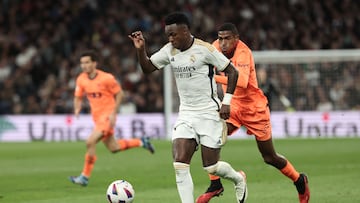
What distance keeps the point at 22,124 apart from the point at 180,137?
17.6m

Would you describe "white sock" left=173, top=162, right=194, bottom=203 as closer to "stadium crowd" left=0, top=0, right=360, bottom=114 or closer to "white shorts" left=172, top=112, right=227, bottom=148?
"white shorts" left=172, top=112, right=227, bottom=148

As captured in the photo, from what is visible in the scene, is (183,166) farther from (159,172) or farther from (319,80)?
(319,80)

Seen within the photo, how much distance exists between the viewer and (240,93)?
1093cm

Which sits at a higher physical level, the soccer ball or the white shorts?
the white shorts

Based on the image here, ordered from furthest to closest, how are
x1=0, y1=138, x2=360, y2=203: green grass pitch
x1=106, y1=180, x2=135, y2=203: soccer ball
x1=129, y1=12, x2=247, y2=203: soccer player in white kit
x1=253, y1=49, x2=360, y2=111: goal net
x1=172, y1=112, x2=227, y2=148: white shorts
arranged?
x1=253, y1=49, x2=360, y2=111: goal net → x1=0, y1=138, x2=360, y2=203: green grass pitch → x1=106, y1=180, x2=135, y2=203: soccer ball → x1=172, y1=112, x2=227, y2=148: white shorts → x1=129, y1=12, x2=247, y2=203: soccer player in white kit

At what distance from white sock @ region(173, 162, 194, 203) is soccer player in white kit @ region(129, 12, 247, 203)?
3 cm

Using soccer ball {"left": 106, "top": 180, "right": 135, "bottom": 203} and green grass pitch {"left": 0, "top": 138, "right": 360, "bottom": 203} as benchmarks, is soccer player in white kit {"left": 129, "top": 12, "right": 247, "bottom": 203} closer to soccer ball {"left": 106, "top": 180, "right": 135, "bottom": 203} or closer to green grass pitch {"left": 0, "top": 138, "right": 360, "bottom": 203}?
soccer ball {"left": 106, "top": 180, "right": 135, "bottom": 203}

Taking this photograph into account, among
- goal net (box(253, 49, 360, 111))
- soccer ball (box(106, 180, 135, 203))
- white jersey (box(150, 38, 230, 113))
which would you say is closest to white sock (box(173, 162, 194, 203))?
white jersey (box(150, 38, 230, 113))

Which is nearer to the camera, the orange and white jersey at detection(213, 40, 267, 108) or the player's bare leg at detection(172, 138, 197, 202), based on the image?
the player's bare leg at detection(172, 138, 197, 202)

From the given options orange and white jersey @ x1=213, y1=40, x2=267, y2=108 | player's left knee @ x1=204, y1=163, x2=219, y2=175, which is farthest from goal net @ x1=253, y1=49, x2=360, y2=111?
player's left knee @ x1=204, y1=163, x2=219, y2=175

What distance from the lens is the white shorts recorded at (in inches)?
366

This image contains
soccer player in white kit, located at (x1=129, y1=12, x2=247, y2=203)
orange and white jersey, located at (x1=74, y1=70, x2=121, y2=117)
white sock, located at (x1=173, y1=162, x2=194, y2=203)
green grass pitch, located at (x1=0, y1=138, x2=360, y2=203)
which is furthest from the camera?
orange and white jersey, located at (x1=74, y1=70, x2=121, y2=117)

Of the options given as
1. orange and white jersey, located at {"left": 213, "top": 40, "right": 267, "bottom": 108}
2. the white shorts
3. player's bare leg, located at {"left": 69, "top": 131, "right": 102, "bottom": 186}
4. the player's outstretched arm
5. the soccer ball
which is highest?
the player's outstretched arm

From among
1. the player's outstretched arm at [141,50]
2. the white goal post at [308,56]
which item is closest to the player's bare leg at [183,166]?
the player's outstretched arm at [141,50]
